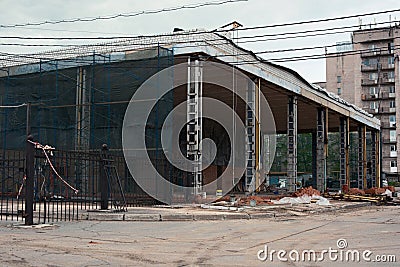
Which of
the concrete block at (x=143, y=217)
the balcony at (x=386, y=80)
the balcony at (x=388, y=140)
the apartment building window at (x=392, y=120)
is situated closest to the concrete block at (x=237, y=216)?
the concrete block at (x=143, y=217)

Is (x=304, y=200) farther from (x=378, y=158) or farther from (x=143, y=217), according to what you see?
(x=378, y=158)

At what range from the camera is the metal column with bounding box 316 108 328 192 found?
41.2m

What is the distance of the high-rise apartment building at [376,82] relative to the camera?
287 feet

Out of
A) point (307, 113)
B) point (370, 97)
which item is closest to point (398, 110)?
point (370, 97)

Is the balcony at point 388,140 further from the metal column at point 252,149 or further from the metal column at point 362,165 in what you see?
the metal column at point 252,149

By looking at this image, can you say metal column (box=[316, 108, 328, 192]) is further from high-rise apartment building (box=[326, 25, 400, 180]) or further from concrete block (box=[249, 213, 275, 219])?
high-rise apartment building (box=[326, 25, 400, 180])

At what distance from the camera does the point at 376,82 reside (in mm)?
91438

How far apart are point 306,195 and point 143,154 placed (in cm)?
806

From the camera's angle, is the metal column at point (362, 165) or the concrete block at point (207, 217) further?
the metal column at point (362, 165)

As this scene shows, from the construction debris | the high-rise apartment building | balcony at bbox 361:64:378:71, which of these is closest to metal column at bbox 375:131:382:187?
the high-rise apartment building

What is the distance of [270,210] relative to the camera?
68.2 ft

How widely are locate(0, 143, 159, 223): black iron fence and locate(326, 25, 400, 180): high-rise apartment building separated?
219ft

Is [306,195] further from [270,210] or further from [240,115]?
[240,115]

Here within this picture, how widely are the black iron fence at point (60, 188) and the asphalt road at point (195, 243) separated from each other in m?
1.69
